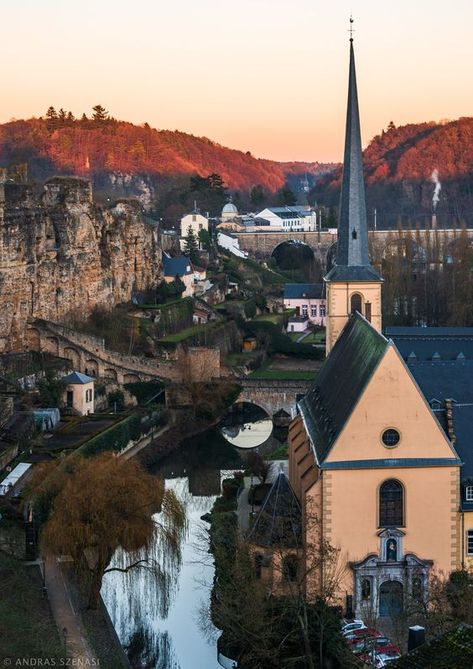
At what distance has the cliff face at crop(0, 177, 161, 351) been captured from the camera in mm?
55125

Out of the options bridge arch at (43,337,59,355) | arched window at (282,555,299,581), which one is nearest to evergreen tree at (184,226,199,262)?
bridge arch at (43,337,59,355)

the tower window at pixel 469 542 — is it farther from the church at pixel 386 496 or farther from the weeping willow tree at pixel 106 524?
the weeping willow tree at pixel 106 524

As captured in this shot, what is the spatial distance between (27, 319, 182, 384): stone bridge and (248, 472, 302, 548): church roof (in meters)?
26.5

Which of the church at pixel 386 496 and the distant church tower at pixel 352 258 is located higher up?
the distant church tower at pixel 352 258

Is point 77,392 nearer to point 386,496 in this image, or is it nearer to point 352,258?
point 352,258

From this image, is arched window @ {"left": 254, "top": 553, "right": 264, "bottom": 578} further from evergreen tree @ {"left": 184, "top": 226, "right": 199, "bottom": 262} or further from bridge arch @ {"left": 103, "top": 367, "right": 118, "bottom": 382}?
evergreen tree @ {"left": 184, "top": 226, "right": 199, "bottom": 262}

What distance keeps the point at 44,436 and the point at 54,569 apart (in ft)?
46.4

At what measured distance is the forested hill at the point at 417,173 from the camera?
145375 mm

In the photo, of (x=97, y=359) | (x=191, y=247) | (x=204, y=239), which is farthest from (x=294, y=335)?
(x=97, y=359)

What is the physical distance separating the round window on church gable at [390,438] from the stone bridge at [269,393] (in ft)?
90.1

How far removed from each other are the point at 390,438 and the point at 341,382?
11.0ft

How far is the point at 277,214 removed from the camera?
351 feet

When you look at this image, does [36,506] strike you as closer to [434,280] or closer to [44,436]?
[44,436]

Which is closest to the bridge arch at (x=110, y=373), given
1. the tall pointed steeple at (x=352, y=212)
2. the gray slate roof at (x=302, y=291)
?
the tall pointed steeple at (x=352, y=212)
